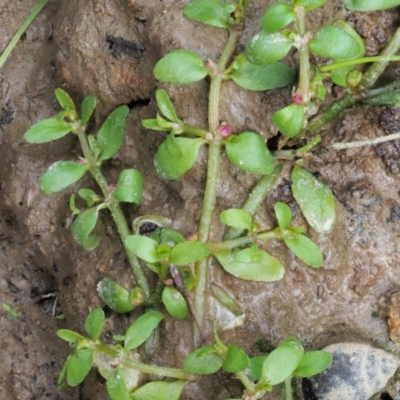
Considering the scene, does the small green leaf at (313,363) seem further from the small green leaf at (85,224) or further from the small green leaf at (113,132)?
the small green leaf at (113,132)

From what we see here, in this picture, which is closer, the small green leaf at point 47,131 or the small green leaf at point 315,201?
the small green leaf at point 315,201

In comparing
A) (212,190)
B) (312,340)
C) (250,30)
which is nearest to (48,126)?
(212,190)

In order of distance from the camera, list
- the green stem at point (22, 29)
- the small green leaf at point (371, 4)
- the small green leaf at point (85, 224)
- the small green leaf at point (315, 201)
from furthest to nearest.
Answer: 1. the green stem at point (22, 29)
2. the small green leaf at point (85, 224)
3. the small green leaf at point (315, 201)
4. the small green leaf at point (371, 4)

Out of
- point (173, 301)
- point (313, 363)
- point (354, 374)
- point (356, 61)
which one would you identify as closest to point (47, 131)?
point (173, 301)

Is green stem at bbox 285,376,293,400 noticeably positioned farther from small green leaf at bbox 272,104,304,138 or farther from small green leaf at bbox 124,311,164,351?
small green leaf at bbox 272,104,304,138

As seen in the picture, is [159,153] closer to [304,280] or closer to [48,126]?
[48,126]

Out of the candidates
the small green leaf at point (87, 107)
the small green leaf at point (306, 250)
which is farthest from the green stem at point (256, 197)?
the small green leaf at point (87, 107)
